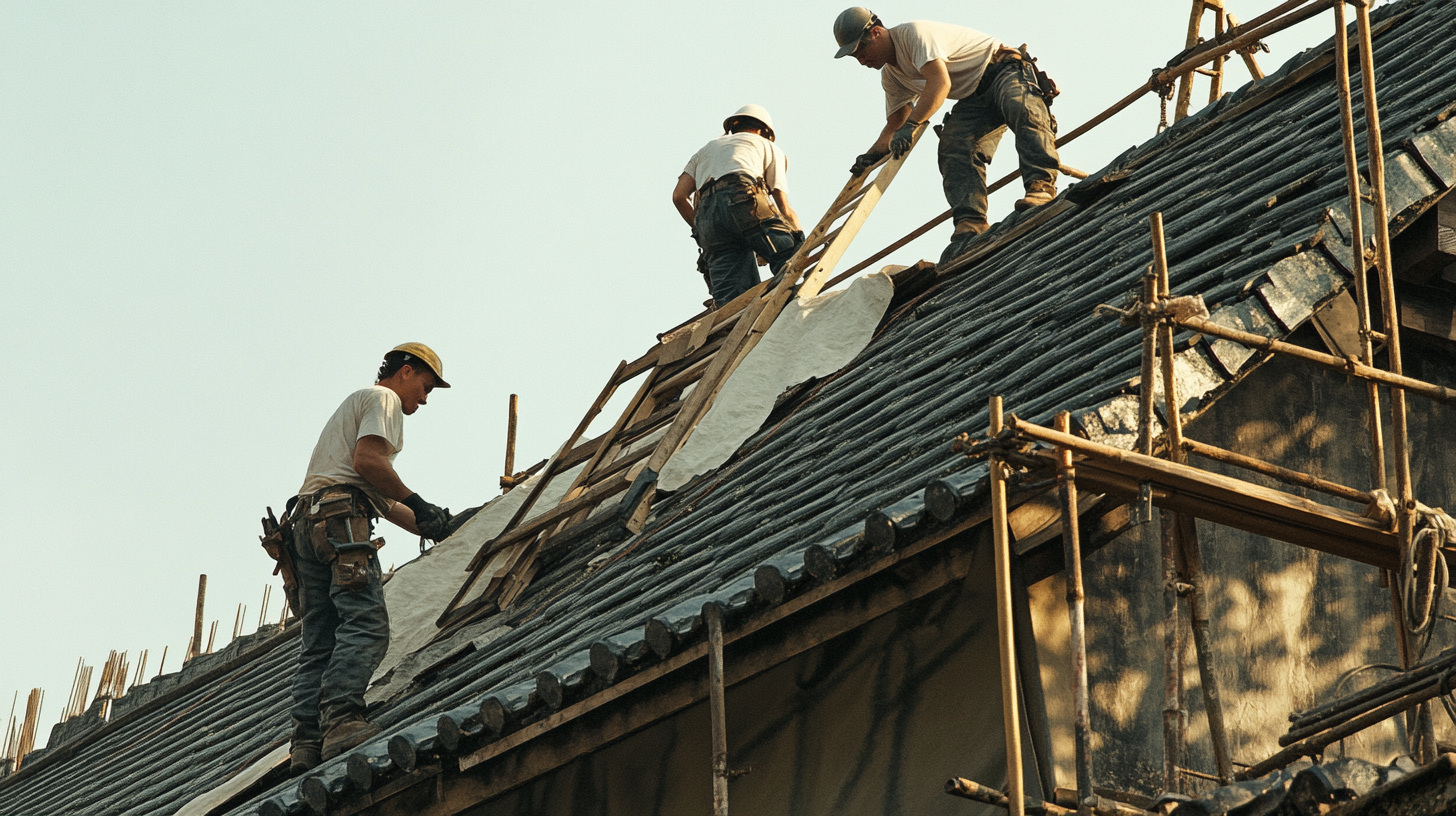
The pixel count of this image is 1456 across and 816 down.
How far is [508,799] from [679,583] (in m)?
1.09

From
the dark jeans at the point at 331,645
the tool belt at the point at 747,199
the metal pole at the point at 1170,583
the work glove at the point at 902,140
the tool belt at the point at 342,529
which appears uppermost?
the tool belt at the point at 747,199

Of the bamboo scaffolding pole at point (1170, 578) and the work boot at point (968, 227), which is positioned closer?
the bamboo scaffolding pole at point (1170, 578)

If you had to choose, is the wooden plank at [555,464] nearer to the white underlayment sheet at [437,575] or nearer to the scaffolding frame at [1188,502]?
the white underlayment sheet at [437,575]

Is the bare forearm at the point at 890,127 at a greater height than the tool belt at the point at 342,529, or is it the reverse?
the bare forearm at the point at 890,127

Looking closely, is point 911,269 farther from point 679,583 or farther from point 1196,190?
point 679,583

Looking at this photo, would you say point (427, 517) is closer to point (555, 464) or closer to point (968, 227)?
point (555, 464)

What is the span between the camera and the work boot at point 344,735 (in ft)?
25.6

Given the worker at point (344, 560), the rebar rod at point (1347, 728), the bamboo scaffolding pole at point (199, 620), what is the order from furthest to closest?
1. the bamboo scaffolding pole at point (199, 620)
2. the worker at point (344, 560)
3. the rebar rod at point (1347, 728)

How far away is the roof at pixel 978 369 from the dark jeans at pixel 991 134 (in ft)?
2.18

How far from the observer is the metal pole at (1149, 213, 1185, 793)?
4.60 m

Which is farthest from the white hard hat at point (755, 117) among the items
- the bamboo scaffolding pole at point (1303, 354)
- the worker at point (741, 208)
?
the bamboo scaffolding pole at point (1303, 354)

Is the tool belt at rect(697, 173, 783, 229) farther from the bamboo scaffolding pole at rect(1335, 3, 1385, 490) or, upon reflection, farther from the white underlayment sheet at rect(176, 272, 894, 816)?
the bamboo scaffolding pole at rect(1335, 3, 1385, 490)

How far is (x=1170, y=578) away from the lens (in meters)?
4.77

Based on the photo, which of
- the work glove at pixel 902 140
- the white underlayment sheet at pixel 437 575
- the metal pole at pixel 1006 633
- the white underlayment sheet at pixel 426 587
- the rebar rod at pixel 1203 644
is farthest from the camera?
the work glove at pixel 902 140
